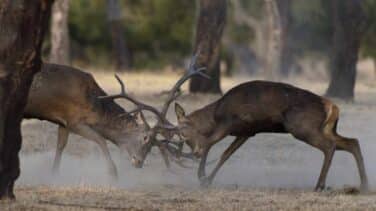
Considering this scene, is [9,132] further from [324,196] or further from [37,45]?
[324,196]

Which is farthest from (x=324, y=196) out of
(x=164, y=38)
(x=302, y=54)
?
(x=302, y=54)

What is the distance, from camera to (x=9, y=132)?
10922 mm

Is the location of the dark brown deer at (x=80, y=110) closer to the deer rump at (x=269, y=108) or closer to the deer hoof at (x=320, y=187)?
the deer rump at (x=269, y=108)

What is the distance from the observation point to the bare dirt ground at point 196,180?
11375mm

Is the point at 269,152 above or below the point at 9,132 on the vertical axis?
below

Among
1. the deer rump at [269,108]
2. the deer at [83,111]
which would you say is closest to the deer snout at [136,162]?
the deer at [83,111]

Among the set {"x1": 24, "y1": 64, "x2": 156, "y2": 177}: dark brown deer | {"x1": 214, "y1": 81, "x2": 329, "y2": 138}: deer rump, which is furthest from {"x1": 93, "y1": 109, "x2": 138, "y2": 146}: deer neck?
{"x1": 214, "y1": 81, "x2": 329, "y2": 138}: deer rump

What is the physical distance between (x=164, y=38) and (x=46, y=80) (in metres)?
32.6

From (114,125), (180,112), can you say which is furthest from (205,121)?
(114,125)

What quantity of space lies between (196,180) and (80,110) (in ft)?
5.66

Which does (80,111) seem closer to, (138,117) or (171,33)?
(138,117)

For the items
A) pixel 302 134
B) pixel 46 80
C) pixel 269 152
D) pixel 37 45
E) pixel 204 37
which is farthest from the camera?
pixel 204 37

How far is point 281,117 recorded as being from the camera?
1340 cm

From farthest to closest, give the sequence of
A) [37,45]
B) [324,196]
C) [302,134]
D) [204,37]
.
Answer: [204,37]
[302,134]
[324,196]
[37,45]
